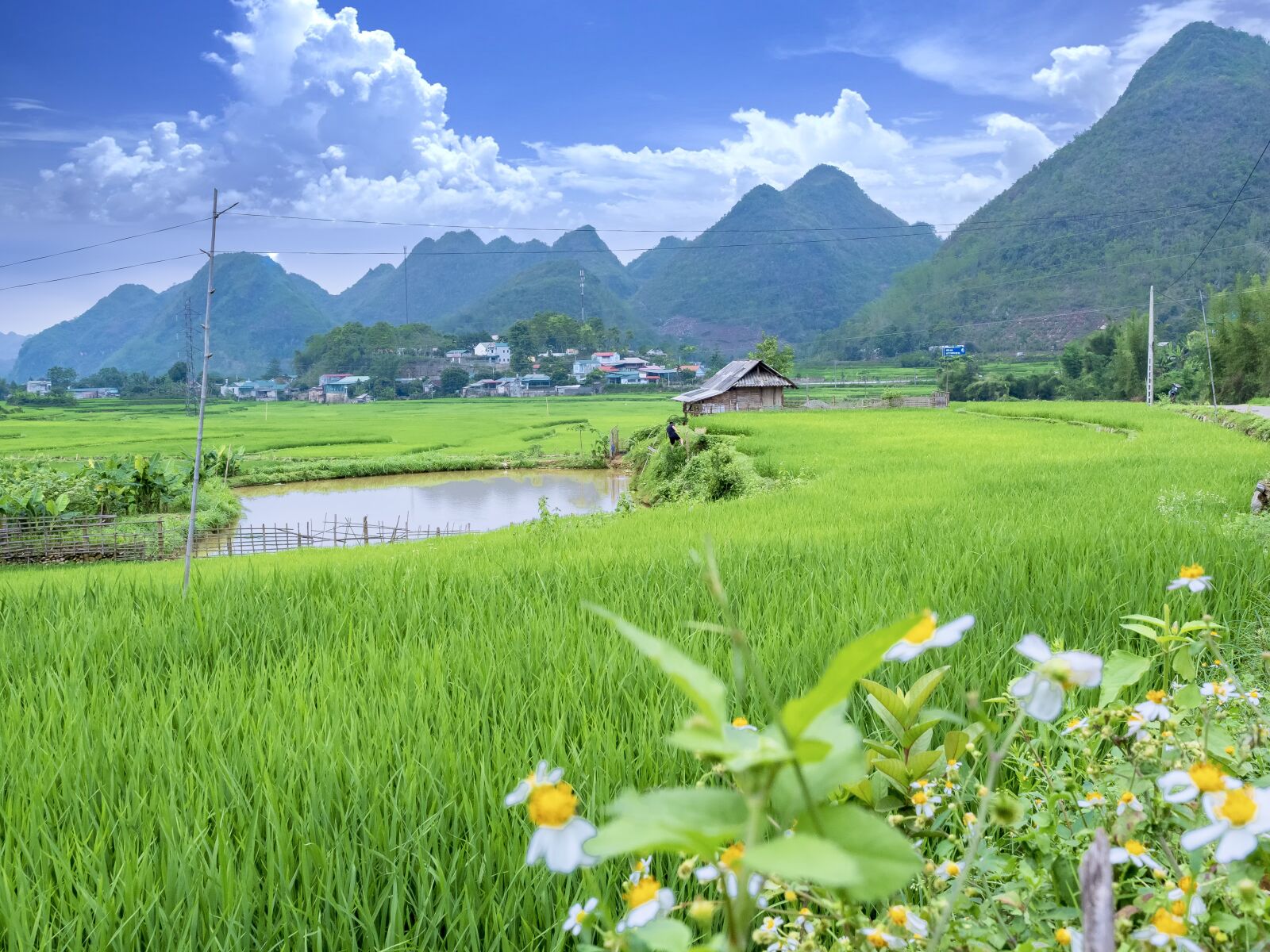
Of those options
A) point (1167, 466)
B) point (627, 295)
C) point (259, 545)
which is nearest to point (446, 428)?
point (259, 545)

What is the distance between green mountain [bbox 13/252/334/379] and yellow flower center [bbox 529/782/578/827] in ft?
523

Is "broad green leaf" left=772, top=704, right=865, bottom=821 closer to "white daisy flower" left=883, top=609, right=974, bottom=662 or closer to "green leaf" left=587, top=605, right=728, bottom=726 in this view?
"green leaf" left=587, top=605, right=728, bottom=726

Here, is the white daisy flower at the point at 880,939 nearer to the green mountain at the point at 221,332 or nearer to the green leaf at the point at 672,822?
the green leaf at the point at 672,822

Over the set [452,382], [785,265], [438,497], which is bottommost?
[438,497]

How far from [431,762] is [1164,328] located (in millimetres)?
73750

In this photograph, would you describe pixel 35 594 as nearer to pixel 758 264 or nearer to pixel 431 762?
pixel 431 762

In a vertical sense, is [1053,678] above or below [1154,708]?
above

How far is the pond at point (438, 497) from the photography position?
2486 cm

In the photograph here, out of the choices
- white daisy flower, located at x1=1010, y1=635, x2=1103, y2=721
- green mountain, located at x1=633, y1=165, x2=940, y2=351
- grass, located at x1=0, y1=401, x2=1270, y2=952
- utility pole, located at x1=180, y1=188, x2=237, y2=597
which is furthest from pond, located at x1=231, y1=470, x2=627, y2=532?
green mountain, located at x1=633, y1=165, x2=940, y2=351

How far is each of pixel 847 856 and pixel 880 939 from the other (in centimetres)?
54

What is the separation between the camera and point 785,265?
13850 cm


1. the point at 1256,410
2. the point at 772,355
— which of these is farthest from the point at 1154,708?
the point at 772,355

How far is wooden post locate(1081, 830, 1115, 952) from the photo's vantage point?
1.45ft

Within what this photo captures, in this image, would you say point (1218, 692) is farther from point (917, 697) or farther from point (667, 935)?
point (667, 935)
